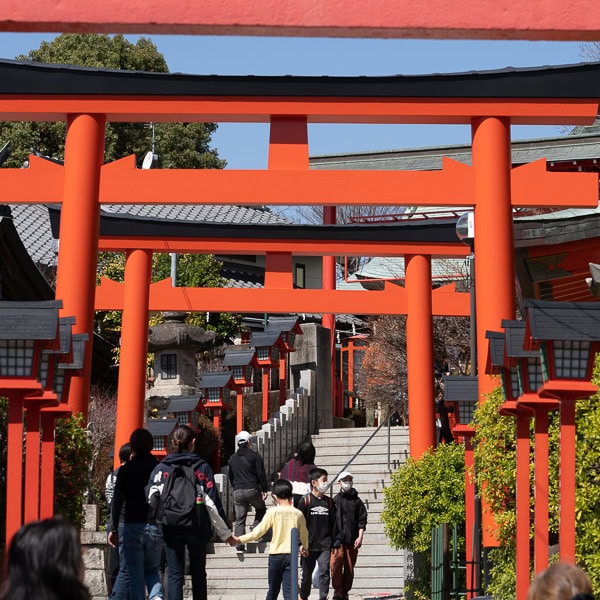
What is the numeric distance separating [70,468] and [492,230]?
5.02 m

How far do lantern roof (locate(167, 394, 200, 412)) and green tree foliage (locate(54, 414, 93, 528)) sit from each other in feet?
34.1

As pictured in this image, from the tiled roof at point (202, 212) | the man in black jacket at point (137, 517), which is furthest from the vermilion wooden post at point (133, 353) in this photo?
the tiled roof at point (202, 212)

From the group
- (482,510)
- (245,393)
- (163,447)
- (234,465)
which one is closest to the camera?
(482,510)

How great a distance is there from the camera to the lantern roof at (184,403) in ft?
69.3

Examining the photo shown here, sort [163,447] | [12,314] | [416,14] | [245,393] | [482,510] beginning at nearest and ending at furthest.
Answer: [416,14] → [12,314] → [482,510] → [163,447] → [245,393]

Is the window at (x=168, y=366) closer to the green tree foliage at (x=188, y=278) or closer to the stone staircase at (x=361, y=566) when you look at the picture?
the stone staircase at (x=361, y=566)

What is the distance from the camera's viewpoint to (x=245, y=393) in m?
25.4

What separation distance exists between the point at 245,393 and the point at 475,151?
521 inches

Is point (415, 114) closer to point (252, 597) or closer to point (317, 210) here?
point (252, 597)

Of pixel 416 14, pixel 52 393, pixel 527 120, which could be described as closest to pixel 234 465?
pixel 527 120

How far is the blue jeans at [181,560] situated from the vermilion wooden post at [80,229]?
3.26 meters

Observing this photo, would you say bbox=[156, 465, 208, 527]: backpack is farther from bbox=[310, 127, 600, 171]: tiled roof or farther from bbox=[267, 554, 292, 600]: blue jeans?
bbox=[310, 127, 600, 171]: tiled roof

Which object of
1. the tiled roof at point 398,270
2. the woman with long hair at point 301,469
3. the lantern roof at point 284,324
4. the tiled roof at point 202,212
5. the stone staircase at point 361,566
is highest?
the tiled roof at point 202,212

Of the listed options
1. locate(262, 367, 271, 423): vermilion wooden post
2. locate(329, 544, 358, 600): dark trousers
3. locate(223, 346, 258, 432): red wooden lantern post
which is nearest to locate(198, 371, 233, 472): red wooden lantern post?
locate(223, 346, 258, 432): red wooden lantern post
